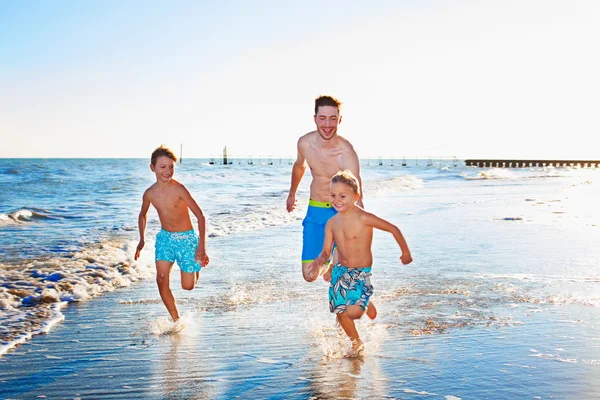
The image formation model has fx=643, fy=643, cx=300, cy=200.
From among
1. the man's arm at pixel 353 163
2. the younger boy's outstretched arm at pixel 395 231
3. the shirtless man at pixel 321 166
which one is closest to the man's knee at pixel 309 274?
the shirtless man at pixel 321 166

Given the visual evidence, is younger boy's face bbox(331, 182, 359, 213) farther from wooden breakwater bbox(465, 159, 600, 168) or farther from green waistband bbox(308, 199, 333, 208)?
wooden breakwater bbox(465, 159, 600, 168)

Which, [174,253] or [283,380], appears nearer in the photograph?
[283,380]

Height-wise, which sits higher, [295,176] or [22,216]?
[295,176]

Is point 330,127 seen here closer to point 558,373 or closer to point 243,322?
point 243,322

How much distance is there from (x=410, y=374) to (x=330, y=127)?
2.35 metres

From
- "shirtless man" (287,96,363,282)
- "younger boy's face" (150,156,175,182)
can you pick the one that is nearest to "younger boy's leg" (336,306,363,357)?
"shirtless man" (287,96,363,282)

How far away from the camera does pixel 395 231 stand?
15.4 feet

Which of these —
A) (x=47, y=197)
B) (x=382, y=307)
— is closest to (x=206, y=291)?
(x=382, y=307)

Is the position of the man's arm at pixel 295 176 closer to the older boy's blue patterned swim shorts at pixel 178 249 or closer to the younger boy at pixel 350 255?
the older boy's blue patterned swim shorts at pixel 178 249

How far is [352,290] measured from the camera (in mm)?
4984

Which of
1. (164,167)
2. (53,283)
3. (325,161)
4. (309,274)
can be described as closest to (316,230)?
(309,274)

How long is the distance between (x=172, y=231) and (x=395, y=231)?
2356 mm

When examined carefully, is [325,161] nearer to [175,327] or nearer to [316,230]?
[316,230]

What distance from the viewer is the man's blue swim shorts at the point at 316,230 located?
598cm
